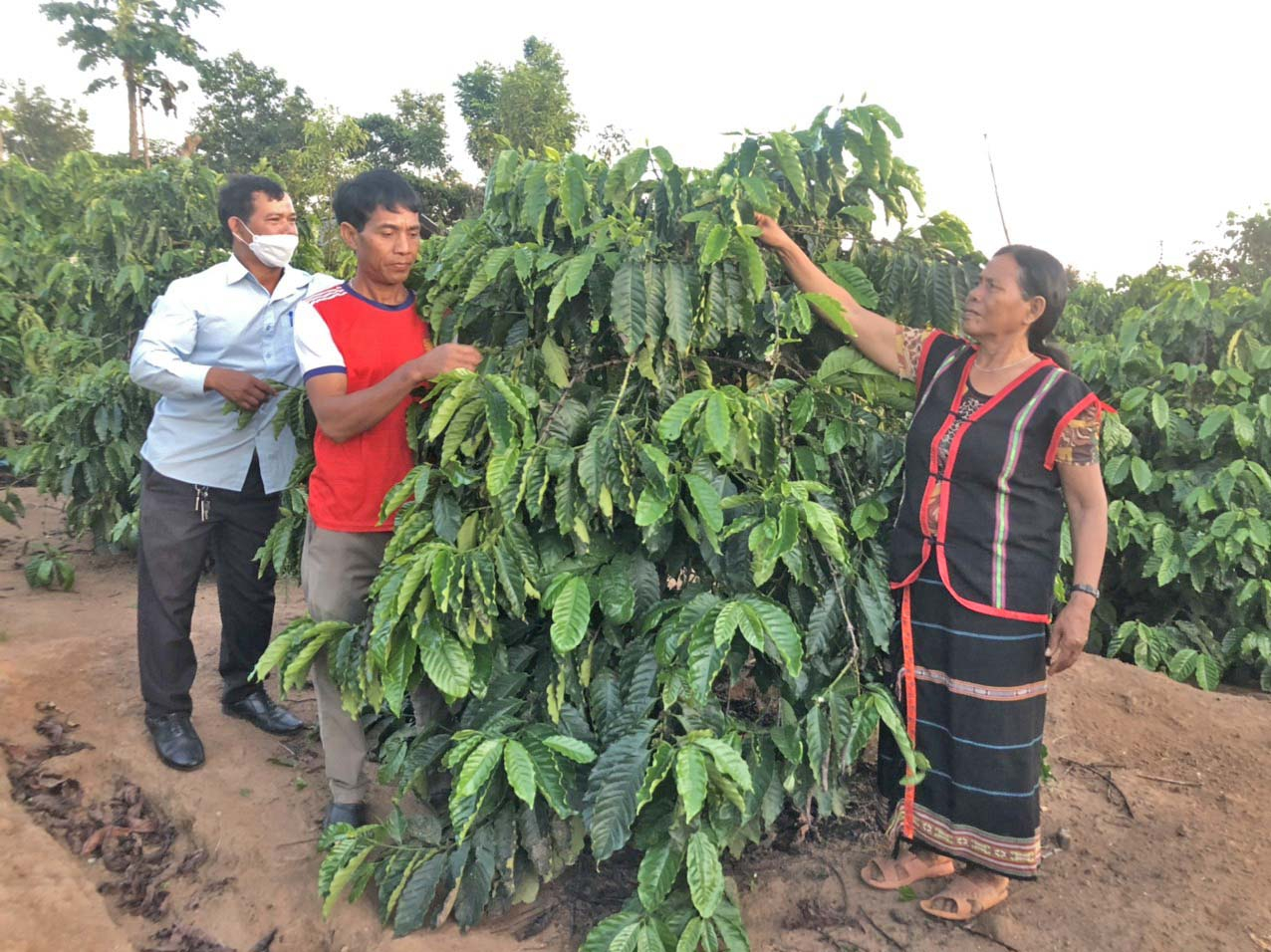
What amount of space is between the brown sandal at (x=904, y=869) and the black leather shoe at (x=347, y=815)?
4.58 ft

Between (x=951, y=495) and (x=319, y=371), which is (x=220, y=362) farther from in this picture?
(x=951, y=495)

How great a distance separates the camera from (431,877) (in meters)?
2.17

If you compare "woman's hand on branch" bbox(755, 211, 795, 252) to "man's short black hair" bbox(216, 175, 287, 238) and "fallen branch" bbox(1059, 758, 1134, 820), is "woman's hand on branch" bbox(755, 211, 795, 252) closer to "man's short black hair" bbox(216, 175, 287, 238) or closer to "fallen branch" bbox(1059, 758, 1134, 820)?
"man's short black hair" bbox(216, 175, 287, 238)

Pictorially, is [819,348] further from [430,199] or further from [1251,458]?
[430,199]

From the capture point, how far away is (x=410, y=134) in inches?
977

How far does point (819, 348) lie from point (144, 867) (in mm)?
2353

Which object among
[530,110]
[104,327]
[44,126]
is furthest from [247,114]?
[104,327]

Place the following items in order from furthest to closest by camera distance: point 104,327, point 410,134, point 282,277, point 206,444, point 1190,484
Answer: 1. point 410,134
2. point 104,327
3. point 1190,484
4. point 282,277
5. point 206,444

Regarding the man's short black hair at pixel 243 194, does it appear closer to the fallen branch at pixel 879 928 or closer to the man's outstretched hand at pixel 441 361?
the man's outstretched hand at pixel 441 361

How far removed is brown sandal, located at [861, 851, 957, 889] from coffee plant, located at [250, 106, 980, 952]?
0.37m

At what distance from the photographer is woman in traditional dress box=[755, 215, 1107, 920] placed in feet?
6.88

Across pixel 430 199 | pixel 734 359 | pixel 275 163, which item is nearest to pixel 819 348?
pixel 734 359

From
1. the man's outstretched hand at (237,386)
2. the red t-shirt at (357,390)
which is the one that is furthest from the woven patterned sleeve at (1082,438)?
the man's outstretched hand at (237,386)

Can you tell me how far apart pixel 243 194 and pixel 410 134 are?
2406 cm
